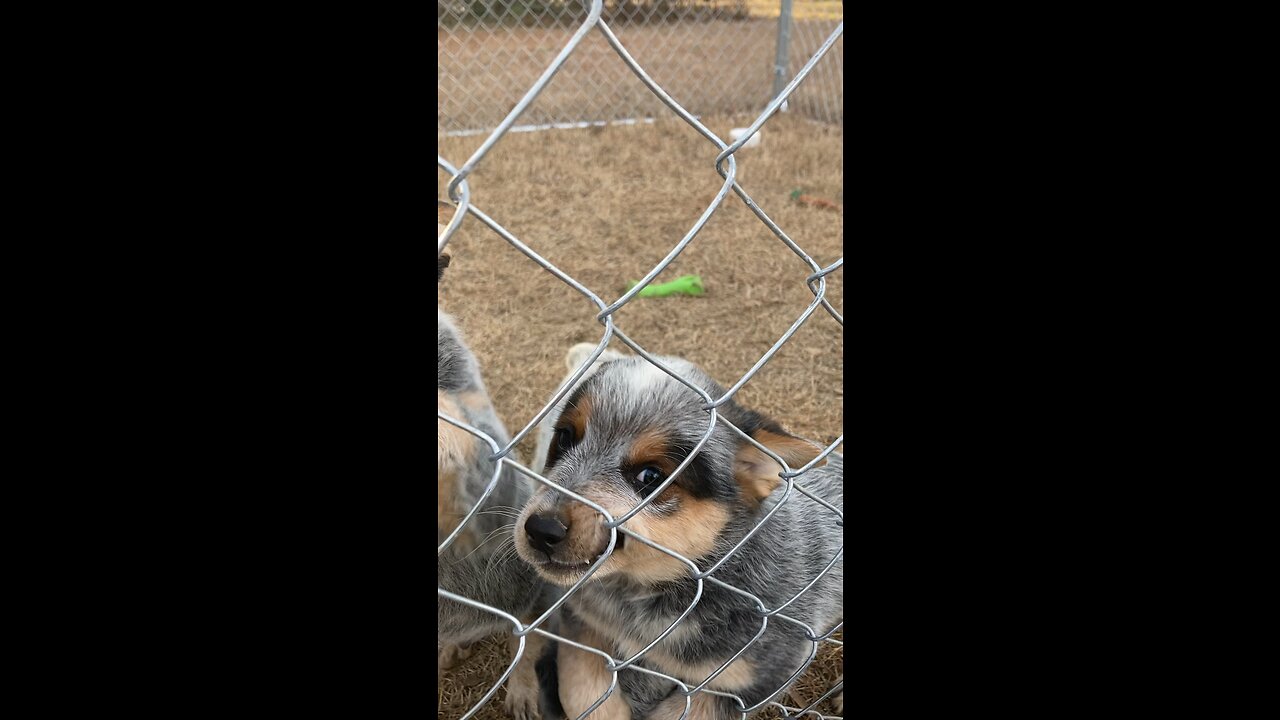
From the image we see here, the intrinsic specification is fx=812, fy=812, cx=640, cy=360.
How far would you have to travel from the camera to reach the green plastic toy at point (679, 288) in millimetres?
4258

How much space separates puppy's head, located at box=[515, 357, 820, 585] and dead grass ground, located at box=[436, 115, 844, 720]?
21.3 inches

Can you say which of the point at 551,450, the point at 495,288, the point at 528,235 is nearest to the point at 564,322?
the point at 495,288

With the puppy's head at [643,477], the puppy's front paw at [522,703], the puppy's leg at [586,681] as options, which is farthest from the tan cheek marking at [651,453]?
the puppy's front paw at [522,703]

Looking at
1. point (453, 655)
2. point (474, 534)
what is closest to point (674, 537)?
point (474, 534)

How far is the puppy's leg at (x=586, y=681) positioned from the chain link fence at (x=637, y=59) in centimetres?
630

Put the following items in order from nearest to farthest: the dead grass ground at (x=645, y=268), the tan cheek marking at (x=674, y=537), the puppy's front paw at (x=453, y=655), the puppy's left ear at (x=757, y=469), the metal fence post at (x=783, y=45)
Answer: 1. the tan cheek marking at (x=674, y=537)
2. the puppy's left ear at (x=757, y=469)
3. the puppy's front paw at (x=453, y=655)
4. the dead grass ground at (x=645, y=268)
5. the metal fence post at (x=783, y=45)

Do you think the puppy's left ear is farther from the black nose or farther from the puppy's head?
the black nose

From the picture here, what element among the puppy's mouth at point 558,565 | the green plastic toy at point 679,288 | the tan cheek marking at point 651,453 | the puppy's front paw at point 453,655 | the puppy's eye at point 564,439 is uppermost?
the tan cheek marking at point 651,453

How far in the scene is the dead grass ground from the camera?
3.45 m

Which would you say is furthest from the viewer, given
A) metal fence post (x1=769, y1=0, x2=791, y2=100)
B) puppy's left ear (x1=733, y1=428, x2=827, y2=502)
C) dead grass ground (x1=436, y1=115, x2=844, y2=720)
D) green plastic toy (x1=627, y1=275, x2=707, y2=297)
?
metal fence post (x1=769, y1=0, x2=791, y2=100)

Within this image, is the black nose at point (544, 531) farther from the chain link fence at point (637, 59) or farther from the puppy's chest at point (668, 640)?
the chain link fence at point (637, 59)

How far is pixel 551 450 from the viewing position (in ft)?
6.58

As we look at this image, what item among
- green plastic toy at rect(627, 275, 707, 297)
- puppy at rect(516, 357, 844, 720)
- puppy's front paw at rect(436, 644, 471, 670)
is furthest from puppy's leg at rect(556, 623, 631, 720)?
green plastic toy at rect(627, 275, 707, 297)

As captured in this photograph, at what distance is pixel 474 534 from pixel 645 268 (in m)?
2.96
